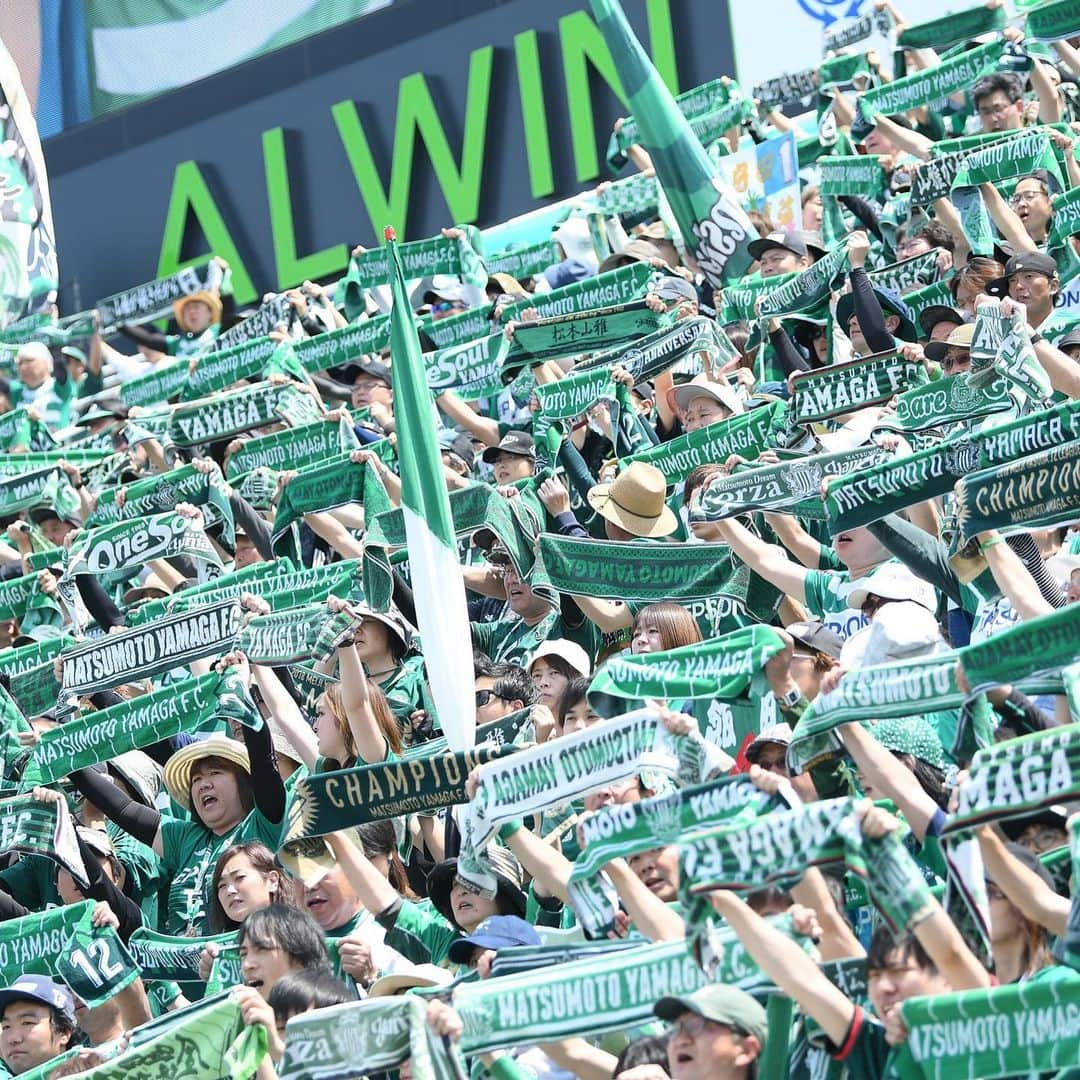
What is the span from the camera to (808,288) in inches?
381

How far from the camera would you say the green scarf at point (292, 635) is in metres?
7.32

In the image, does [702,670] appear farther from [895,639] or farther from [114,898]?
[114,898]

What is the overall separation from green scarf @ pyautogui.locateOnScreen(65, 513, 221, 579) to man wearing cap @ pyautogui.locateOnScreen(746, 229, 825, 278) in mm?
2777

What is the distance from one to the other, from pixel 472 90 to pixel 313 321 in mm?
4268

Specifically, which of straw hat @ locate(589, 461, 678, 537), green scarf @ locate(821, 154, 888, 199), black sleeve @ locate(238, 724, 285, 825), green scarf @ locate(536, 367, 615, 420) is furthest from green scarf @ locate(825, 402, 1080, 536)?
green scarf @ locate(821, 154, 888, 199)

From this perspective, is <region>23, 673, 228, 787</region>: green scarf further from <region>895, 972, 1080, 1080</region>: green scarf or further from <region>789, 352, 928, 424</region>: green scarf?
<region>895, 972, 1080, 1080</region>: green scarf

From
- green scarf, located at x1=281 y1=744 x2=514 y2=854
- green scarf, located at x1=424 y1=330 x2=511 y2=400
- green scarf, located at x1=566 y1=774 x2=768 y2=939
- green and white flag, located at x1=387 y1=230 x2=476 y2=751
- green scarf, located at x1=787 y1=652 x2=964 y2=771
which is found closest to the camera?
green scarf, located at x1=566 y1=774 x2=768 y2=939

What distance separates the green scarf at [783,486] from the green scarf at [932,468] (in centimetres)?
44

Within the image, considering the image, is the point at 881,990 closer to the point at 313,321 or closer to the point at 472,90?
the point at 313,321

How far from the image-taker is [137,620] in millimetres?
9086

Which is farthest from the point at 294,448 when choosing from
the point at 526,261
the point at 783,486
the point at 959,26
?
the point at 959,26

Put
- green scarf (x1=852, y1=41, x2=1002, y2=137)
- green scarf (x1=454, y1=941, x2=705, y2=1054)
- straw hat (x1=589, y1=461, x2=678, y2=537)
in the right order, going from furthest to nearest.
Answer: green scarf (x1=852, y1=41, x2=1002, y2=137) → straw hat (x1=589, y1=461, x2=678, y2=537) → green scarf (x1=454, y1=941, x2=705, y2=1054)

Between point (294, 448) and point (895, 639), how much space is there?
447 cm

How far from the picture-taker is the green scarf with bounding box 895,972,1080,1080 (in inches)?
164
